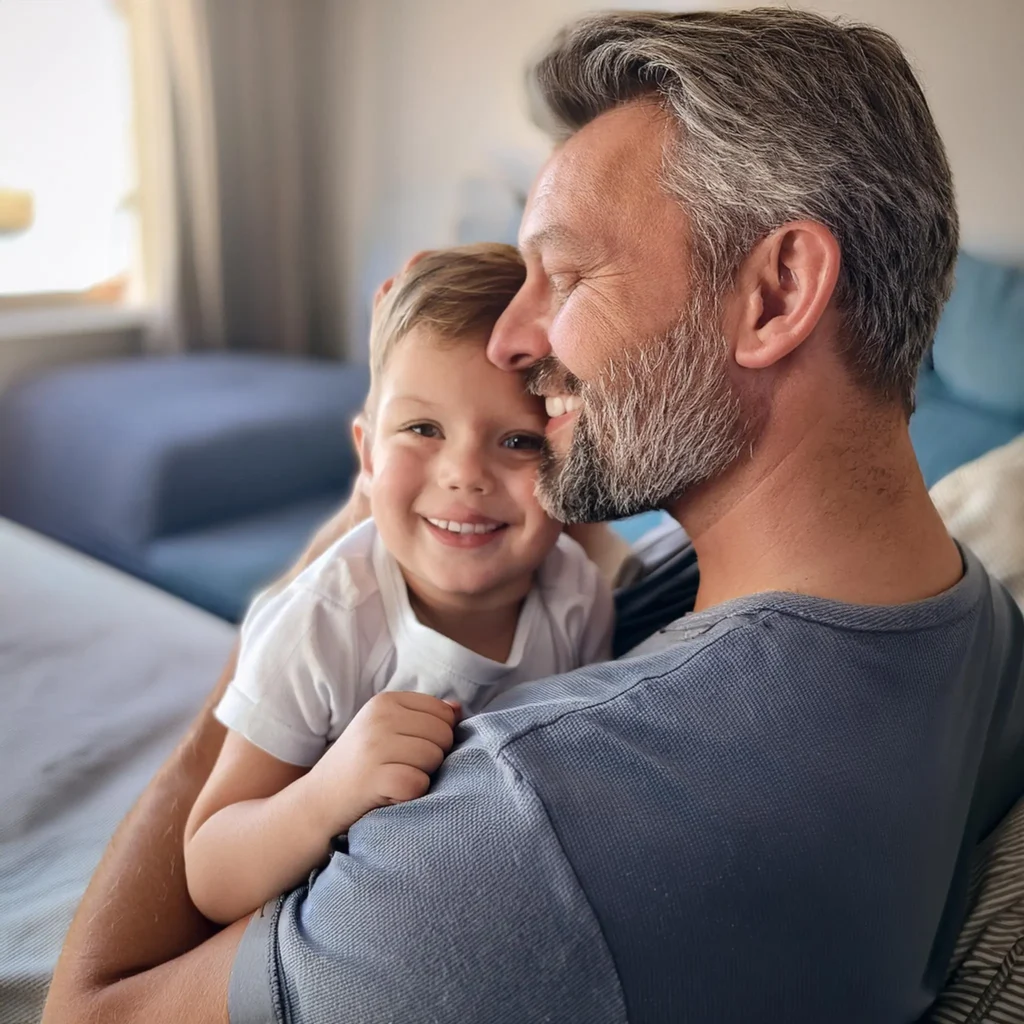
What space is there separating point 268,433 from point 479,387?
1.53m

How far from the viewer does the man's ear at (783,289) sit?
74 centimetres

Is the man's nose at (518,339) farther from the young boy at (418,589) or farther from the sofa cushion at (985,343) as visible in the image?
the sofa cushion at (985,343)

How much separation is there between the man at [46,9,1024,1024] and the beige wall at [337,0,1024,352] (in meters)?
1.15

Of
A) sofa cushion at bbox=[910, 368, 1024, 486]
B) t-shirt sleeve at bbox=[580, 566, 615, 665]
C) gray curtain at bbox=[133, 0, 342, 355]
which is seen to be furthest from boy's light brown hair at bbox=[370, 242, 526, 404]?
gray curtain at bbox=[133, 0, 342, 355]

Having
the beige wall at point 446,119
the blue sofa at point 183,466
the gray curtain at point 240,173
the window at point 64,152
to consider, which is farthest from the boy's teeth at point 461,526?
the gray curtain at point 240,173

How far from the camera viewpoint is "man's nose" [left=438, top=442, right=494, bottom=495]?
34.2 inches

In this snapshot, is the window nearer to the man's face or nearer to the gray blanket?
the gray blanket

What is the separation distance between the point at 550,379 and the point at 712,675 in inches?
13.8

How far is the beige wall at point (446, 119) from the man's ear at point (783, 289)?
128 centimetres

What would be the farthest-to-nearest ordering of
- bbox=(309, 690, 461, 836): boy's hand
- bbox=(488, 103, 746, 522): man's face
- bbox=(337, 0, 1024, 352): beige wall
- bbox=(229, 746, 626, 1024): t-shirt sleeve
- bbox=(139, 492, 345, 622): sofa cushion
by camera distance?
bbox=(139, 492, 345, 622): sofa cushion, bbox=(337, 0, 1024, 352): beige wall, bbox=(488, 103, 746, 522): man's face, bbox=(309, 690, 461, 836): boy's hand, bbox=(229, 746, 626, 1024): t-shirt sleeve

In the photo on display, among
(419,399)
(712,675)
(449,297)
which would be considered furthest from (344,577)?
(712,675)

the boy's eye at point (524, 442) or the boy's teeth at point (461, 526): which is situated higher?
the boy's eye at point (524, 442)

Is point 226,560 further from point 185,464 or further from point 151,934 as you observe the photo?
point 151,934

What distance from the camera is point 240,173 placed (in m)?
3.00
